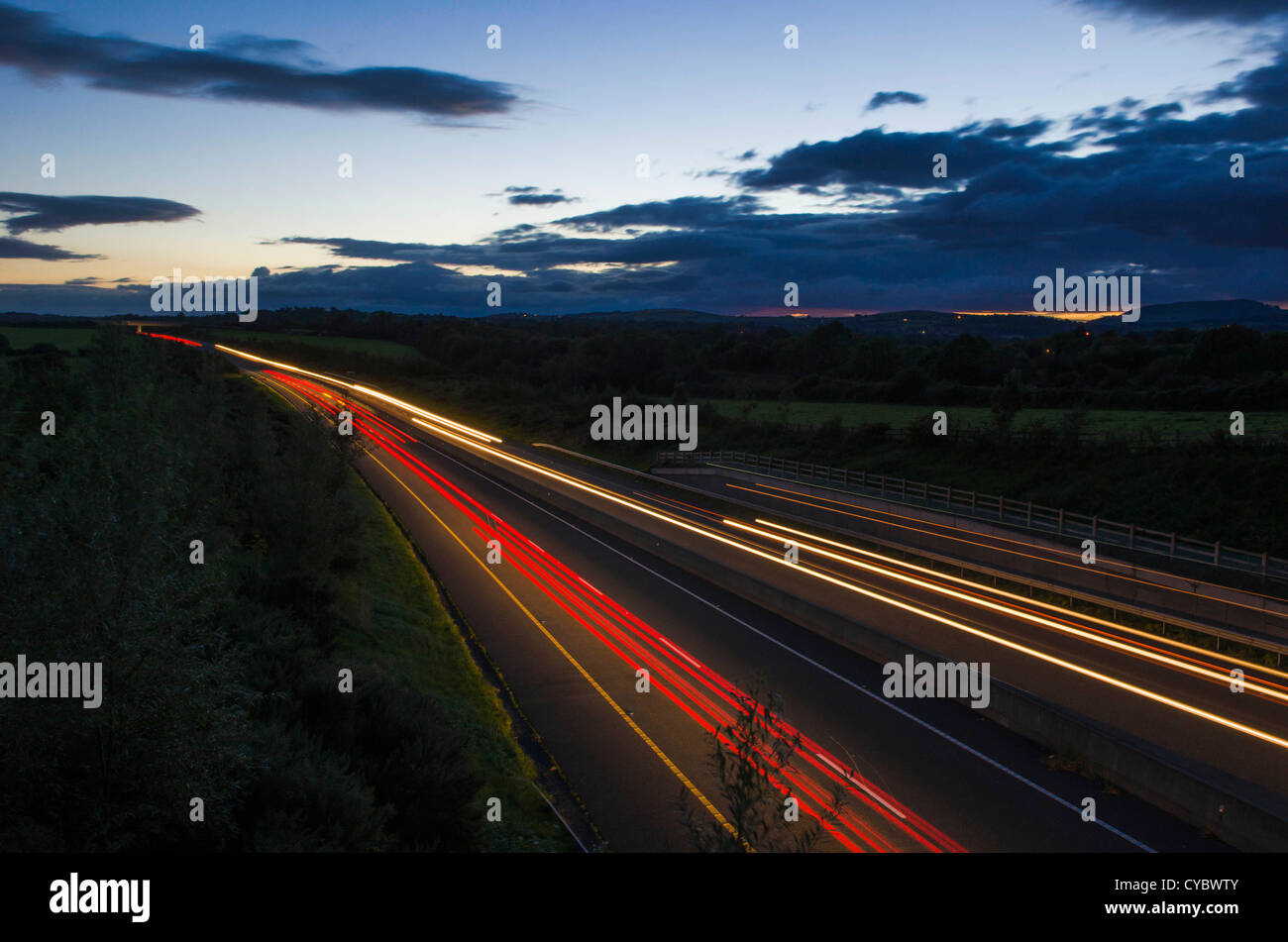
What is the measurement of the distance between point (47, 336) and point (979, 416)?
379ft

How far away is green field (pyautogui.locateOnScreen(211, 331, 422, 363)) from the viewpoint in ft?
493

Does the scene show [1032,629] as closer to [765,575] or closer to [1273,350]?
[765,575]

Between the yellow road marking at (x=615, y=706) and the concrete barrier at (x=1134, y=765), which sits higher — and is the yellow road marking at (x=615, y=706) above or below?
below

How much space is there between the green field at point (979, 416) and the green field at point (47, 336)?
2912 inches

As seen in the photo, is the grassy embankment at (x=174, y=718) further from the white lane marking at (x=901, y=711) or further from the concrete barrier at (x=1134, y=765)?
the concrete barrier at (x=1134, y=765)

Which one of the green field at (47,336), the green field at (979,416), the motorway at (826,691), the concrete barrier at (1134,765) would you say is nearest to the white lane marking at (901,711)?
the motorway at (826,691)

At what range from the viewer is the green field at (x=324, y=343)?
150250 mm

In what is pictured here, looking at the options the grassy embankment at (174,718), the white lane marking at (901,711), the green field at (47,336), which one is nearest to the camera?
the grassy embankment at (174,718)

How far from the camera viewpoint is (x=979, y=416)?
67.6 metres

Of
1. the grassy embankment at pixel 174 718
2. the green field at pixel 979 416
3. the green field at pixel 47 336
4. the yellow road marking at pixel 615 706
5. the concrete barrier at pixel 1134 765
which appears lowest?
the yellow road marking at pixel 615 706

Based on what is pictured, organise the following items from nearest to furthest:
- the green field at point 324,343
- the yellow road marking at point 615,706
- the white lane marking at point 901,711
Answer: the white lane marking at point 901,711
the yellow road marking at point 615,706
the green field at point 324,343

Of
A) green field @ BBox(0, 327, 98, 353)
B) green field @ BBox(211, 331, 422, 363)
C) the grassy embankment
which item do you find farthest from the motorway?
green field @ BBox(211, 331, 422, 363)

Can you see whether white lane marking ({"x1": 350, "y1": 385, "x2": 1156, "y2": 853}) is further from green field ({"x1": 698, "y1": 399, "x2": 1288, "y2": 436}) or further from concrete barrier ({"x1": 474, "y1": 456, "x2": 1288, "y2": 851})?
green field ({"x1": 698, "y1": 399, "x2": 1288, "y2": 436})

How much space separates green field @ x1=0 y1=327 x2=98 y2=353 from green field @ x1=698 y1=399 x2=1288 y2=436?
7397 cm
